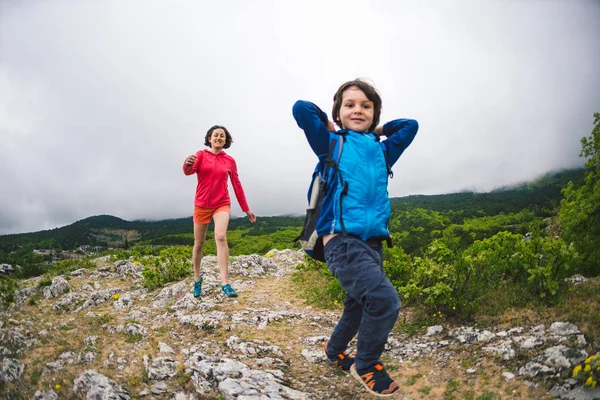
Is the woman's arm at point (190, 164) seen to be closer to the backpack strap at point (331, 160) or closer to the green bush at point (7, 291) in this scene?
the backpack strap at point (331, 160)

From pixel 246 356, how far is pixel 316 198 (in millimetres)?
2439

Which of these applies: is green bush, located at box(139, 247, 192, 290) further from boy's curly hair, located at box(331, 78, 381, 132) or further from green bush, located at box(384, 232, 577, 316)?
boy's curly hair, located at box(331, 78, 381, 132)

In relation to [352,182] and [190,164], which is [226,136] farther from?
[352,182]

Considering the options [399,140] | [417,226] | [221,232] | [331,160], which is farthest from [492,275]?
[417,226]

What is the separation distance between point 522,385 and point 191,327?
4.35 metres

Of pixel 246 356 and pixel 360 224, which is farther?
pixel 246 356

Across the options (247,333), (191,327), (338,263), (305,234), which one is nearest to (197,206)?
(191,327)

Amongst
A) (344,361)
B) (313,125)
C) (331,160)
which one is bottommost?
(344,361)

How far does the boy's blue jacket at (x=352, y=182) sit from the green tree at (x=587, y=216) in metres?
4.01

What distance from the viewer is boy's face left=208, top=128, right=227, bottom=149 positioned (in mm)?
5922

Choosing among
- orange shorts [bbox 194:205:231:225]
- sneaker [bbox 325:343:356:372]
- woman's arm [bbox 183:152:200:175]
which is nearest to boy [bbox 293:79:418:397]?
sneaker [bbox 325:343:356:372]

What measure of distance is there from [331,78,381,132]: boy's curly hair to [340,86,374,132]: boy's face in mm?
51

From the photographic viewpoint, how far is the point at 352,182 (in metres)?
2.58

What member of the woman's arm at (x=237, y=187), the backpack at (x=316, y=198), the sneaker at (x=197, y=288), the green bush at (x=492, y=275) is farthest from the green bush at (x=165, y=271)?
the backpack at (x=316, y=198)
